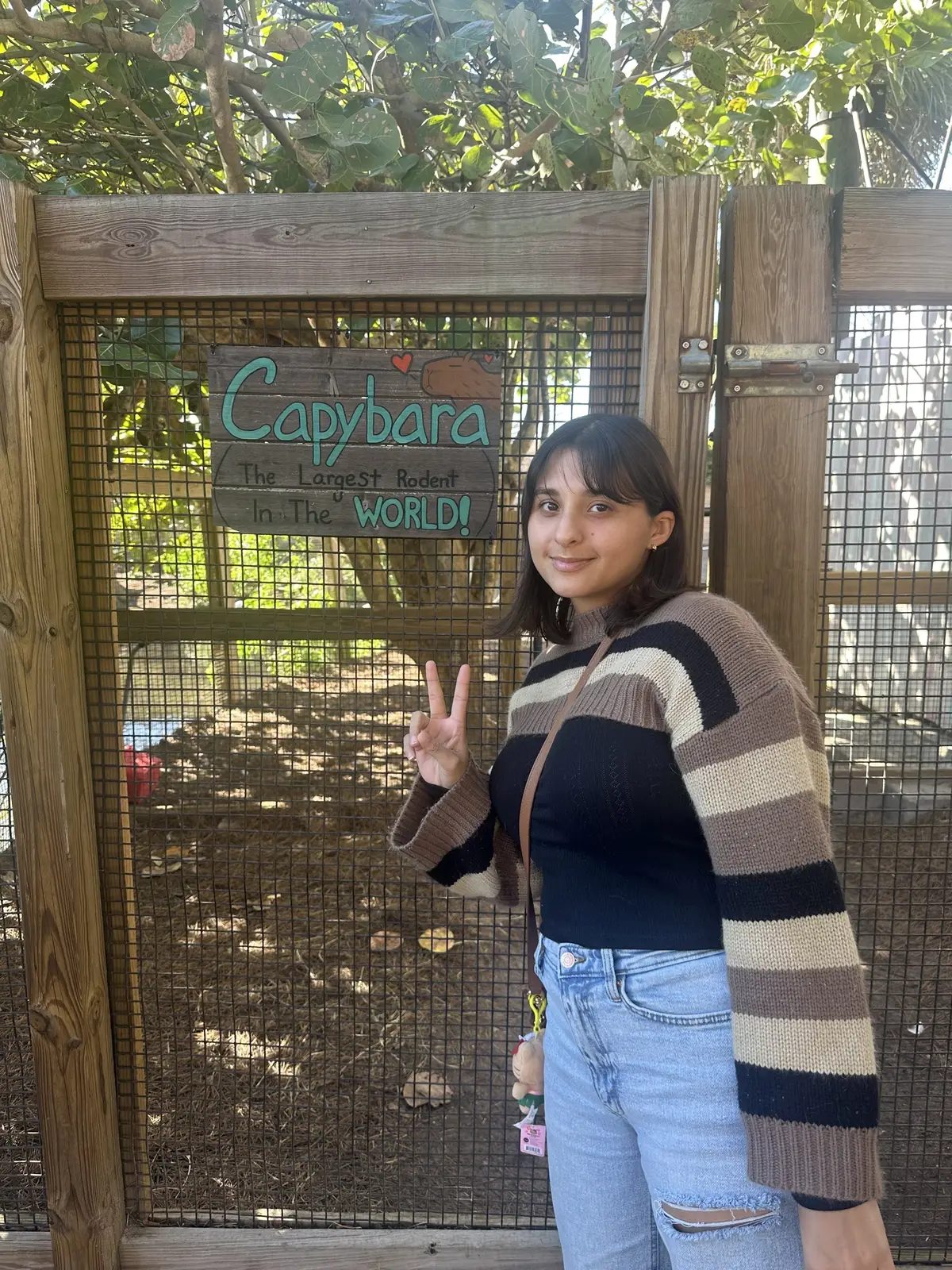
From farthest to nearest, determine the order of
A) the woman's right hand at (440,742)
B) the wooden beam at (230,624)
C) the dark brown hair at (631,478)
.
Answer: the wooden beam at (230,624) < the woman's right hand at (440,742) < the dark brown hair at (631,478)

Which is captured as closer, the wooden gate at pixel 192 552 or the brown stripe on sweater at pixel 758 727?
the brown stripe on sweater at pixel 758 727

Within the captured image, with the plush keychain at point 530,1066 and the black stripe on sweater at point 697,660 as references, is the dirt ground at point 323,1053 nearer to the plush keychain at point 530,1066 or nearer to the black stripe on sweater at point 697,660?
the plush keychain at point 530,1066

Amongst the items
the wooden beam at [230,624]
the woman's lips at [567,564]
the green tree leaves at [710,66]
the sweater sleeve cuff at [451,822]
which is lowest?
the sweater sleeve cuff at [451,822]

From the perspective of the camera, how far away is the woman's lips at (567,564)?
1297 mm

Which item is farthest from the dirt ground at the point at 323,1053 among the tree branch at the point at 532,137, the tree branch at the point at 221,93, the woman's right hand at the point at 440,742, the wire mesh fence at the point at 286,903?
the tree branch at the point at 532,137

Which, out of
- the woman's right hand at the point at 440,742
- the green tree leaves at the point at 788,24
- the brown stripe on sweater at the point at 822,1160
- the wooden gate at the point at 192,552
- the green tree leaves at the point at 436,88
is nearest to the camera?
the brown stripe on sweater at the point at 822,1160

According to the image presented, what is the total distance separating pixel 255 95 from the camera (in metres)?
2.59

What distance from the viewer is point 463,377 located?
1.68m

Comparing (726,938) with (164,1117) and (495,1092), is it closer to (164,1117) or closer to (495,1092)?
(495,1092)

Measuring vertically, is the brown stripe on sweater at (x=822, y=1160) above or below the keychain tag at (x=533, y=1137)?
above

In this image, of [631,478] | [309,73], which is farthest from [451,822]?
[309,73]

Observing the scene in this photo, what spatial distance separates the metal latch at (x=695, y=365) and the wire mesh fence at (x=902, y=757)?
0.31m

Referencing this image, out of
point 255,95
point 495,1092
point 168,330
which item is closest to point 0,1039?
point 495,1092

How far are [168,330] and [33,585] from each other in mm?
752
